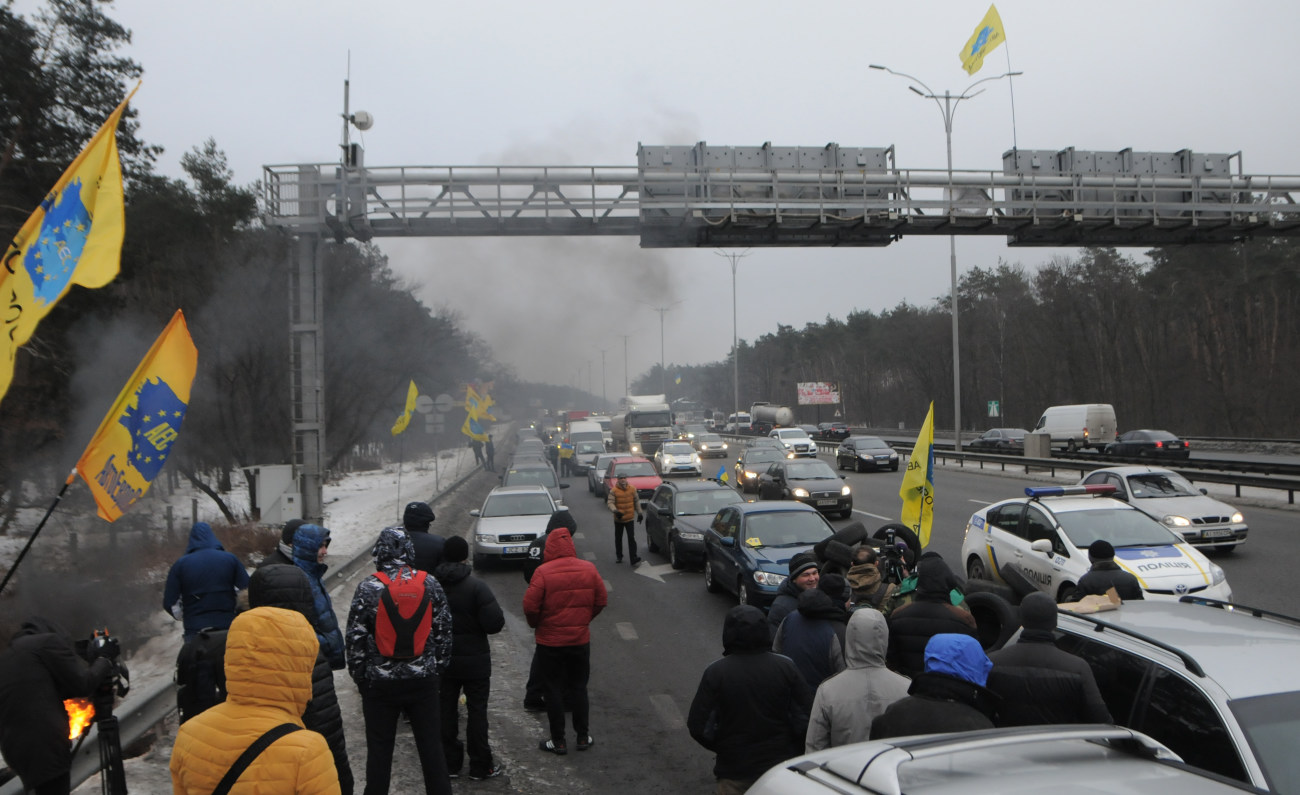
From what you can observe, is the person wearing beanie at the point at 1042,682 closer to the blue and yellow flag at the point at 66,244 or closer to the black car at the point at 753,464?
the blue and yellow flag at the point at 66,244

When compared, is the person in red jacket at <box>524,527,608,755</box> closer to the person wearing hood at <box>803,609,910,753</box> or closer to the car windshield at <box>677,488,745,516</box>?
the person wearing hood at <box>803,609,910,753</box>

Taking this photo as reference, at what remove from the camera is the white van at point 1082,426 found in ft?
134

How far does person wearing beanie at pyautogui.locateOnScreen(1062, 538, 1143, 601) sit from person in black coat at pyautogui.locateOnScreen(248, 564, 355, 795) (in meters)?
5.48

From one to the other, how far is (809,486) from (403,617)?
719 inches

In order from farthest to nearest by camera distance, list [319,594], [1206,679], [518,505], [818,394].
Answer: [818,394] → [518,505] → [319,594] → [1206,679]

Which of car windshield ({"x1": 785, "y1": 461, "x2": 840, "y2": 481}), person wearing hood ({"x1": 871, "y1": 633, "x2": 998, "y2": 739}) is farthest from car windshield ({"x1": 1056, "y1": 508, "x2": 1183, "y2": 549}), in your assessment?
car windshield ({"x1": 785, "y1": 461, "x2": 840, "y2": 481})

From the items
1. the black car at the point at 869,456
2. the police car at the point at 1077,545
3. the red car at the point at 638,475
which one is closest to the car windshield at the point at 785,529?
the police car at the point at 1077,545

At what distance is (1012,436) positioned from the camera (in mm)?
48375

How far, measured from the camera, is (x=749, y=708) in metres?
4.38

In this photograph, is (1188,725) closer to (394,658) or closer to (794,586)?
(794,586)

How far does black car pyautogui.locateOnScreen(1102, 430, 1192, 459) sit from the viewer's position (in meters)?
33.6

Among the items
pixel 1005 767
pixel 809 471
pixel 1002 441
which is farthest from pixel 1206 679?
pixel 1002 441

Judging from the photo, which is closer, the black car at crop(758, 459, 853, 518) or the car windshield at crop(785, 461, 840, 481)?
the black car at crop(758, 459, 853, 518)

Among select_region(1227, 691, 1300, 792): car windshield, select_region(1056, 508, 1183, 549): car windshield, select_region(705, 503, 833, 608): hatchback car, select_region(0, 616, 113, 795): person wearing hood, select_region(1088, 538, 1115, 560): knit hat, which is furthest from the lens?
select_region(705, 503, 833, 608): hatchback car
